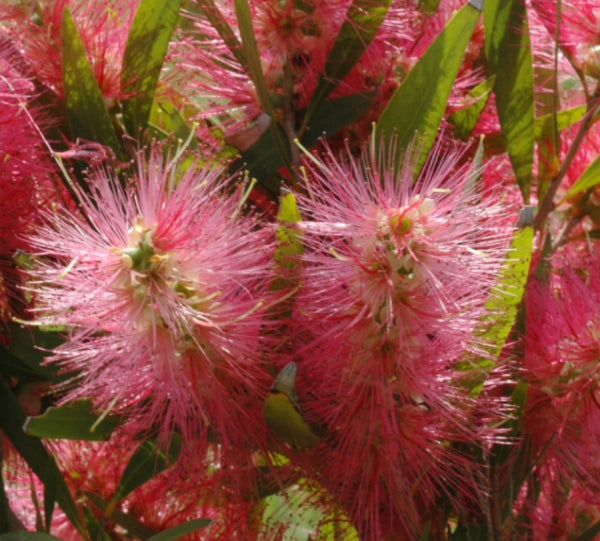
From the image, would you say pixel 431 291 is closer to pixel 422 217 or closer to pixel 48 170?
pixel 422 217

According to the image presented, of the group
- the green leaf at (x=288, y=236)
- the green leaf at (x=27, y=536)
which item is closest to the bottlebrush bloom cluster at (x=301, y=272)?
the green leaf at (x=288, y=236)

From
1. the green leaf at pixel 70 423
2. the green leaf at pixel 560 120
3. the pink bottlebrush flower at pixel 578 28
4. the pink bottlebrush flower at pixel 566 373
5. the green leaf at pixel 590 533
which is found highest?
the pink bottlebrush flower at pixel 578 28

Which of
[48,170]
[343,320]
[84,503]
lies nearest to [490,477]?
[343,320]

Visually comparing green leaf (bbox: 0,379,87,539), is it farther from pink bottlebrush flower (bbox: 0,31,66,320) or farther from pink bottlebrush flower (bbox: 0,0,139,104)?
pink bottlebrush flower (bbox: 0,0,139,104)

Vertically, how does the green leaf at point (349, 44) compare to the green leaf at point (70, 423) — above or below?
above

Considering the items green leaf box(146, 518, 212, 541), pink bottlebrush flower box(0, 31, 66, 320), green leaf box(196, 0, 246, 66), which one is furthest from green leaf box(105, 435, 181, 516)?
green leaf box(196, 0, 246, 66)

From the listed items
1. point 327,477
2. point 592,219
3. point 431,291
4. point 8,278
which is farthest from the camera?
point 592,219

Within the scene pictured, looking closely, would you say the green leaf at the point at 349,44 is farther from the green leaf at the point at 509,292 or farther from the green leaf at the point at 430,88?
the green leaf at the point at 509,292
